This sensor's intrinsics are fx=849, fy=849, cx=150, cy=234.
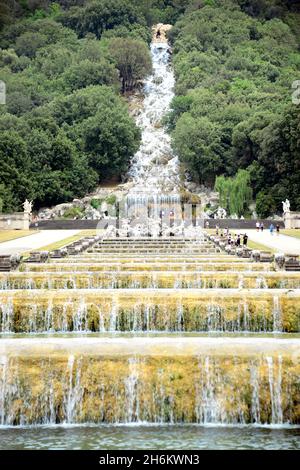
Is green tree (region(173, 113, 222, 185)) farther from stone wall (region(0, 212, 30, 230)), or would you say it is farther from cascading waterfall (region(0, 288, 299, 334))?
cascading waterfall (region(0, 288, 299, 334))

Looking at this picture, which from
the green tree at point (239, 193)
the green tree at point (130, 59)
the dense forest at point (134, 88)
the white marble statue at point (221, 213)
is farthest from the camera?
the green tree at point (130, 59)

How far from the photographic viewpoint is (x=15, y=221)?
82438 mm

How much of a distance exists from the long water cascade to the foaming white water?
50.5m

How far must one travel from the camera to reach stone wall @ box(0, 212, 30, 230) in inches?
3221

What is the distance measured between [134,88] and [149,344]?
458 ft

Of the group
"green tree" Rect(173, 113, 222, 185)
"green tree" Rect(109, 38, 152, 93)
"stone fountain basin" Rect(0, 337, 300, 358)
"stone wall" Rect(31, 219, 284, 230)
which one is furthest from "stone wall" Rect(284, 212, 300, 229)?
"green tree" Rect(109, 38, 152, 93)

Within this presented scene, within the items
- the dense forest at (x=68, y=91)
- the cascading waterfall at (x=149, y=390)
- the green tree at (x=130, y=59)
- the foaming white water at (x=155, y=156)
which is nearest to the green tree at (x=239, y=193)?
the foaming white water at (x=155, y=156)

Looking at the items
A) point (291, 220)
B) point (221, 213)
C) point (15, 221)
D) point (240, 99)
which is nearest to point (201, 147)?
point (221, 213)

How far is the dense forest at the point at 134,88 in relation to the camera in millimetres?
93688

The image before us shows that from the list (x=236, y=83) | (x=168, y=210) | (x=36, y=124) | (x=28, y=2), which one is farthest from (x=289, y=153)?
(x=28, y=2)

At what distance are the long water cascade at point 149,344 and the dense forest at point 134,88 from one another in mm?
47052

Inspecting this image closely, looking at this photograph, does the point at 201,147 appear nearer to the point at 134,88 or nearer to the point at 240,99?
the point at 240,99

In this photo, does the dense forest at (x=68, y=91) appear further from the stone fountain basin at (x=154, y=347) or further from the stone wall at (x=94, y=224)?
the stone fountain basin at (x=154, y=347)
